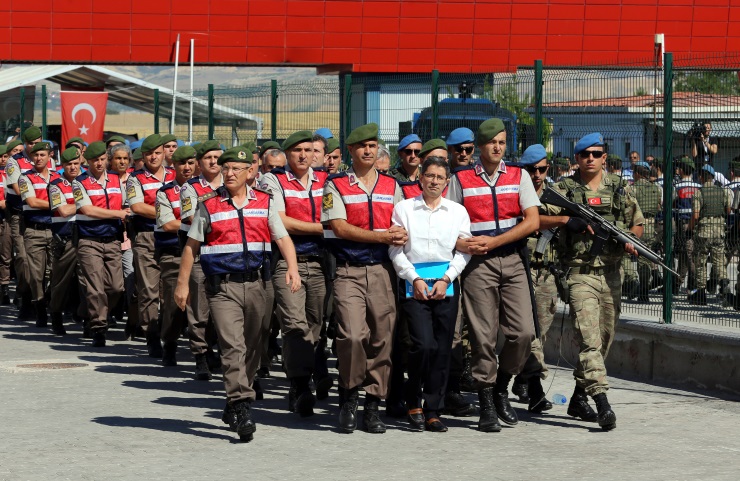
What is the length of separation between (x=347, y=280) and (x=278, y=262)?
1.07 meters

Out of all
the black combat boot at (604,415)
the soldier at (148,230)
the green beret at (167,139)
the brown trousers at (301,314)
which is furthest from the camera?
the green beret at (167,139)

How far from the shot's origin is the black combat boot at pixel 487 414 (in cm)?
945

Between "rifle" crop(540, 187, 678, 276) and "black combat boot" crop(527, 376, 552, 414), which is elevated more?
"rifle" crop(540, 187, 678, 276)

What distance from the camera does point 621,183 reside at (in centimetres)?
1009

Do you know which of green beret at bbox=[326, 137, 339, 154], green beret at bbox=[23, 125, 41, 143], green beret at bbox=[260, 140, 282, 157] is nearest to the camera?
green beret at bbox=[326, 137, 339, 154]

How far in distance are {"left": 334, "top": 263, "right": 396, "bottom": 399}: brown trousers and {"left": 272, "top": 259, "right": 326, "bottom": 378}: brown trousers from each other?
702mm

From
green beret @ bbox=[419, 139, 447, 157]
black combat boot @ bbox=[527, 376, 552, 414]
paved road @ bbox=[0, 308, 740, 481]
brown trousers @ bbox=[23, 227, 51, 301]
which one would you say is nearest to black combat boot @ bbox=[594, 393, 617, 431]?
paved road @ bbox=[0, 308, 740, 481]

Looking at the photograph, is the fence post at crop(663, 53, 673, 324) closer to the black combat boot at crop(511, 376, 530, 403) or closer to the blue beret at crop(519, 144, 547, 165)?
the blue beret at crop(519, 144, 547, 165)

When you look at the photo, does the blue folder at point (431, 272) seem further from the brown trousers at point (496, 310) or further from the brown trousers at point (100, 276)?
the brown trousers at point (100, 276)

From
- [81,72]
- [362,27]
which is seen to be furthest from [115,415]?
[362,27]

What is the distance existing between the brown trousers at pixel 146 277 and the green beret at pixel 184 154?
1.38 meters

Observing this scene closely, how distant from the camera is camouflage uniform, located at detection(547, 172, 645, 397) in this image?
973cm

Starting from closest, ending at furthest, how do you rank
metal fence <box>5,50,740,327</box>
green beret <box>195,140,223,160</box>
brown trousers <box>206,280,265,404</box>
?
brown trousers <box>206,280,265,404</box>, green beret <box>195,140,223,160</box>, metal fence <box>5,50,740,327</box>

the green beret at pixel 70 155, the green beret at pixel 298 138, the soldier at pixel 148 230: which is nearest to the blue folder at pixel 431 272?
the green beret at pixel 298 138
